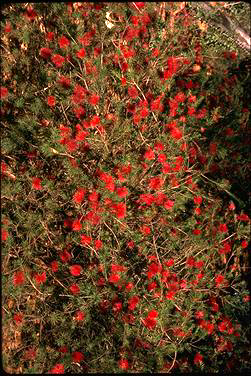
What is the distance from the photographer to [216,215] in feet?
11.2

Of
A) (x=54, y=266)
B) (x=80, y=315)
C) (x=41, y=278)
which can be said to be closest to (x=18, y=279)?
(x=41, y=278)

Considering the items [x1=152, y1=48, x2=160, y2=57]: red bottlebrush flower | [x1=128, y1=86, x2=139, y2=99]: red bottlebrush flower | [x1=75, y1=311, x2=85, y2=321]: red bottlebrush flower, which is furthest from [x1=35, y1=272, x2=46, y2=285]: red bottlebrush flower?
[x1=152, y1=48, x2=160, y2=57]: red bottlebrush flower

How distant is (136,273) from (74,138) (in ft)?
3.64

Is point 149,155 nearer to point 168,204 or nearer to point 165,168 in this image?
point 165,168

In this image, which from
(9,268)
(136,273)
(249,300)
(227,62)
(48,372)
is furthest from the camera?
(227,62)

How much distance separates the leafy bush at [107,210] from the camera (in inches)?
109

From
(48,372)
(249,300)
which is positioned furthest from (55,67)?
(249,300)

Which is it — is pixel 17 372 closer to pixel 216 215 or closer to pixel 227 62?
pixel 216 215

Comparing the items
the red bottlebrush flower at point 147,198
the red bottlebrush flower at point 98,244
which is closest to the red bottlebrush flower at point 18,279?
the red bottlebrush flower at point 98,244

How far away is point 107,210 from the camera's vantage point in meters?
2.85

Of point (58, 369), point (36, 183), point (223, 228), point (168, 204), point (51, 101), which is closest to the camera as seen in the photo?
point (58, 369)

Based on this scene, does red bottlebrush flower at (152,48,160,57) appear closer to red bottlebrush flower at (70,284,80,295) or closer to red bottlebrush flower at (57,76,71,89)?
red bottlebrush flower at (57,76,71,89)

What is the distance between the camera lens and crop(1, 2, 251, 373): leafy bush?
2.76 meters

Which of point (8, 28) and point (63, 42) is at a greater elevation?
point (63, 42)
